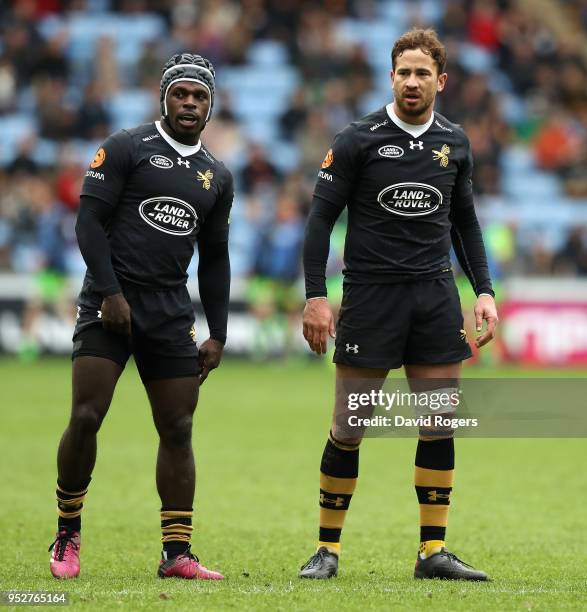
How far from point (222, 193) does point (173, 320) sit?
2.16ft

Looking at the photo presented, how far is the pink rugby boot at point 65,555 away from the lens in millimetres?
6324

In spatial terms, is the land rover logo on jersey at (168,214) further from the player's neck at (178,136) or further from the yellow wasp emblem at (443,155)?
the yellow wasp emblem at (443,155)

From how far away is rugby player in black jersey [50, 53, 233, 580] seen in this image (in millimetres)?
6238

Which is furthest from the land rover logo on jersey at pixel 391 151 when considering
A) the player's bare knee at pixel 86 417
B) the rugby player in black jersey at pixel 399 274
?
the player's bare knee at pixel 86 417

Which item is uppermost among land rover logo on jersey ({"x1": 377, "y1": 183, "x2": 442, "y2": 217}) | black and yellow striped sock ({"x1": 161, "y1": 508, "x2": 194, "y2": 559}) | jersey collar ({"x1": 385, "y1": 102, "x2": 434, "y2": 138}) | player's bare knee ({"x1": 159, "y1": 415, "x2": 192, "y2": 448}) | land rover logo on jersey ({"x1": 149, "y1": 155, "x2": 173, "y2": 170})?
jersey collar ({"x1": 385, "y1": 102, "x2": 434, "y2": 138})

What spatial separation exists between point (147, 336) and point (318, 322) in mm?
782

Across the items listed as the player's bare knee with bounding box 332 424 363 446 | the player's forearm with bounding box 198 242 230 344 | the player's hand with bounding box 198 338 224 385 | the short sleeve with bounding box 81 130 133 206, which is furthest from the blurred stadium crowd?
the short sleeve with bounding box 81 130 133 206

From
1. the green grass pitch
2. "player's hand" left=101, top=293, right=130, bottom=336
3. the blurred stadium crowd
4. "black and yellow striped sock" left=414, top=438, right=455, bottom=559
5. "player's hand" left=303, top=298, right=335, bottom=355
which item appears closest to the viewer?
the green grass pitch

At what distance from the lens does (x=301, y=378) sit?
18312 mm

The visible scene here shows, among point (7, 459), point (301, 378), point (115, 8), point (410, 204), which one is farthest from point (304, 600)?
point (115, 8)

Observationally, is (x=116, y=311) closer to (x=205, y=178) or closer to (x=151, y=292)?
(x=151, y=292)

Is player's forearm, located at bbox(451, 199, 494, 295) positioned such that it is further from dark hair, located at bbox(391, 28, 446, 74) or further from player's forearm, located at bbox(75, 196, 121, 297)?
player's forearm, located at bbox(75, 196, 121, 297)

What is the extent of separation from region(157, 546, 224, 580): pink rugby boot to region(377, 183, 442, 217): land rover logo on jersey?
185 centimetres

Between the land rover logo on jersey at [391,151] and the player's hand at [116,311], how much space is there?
1.37m
